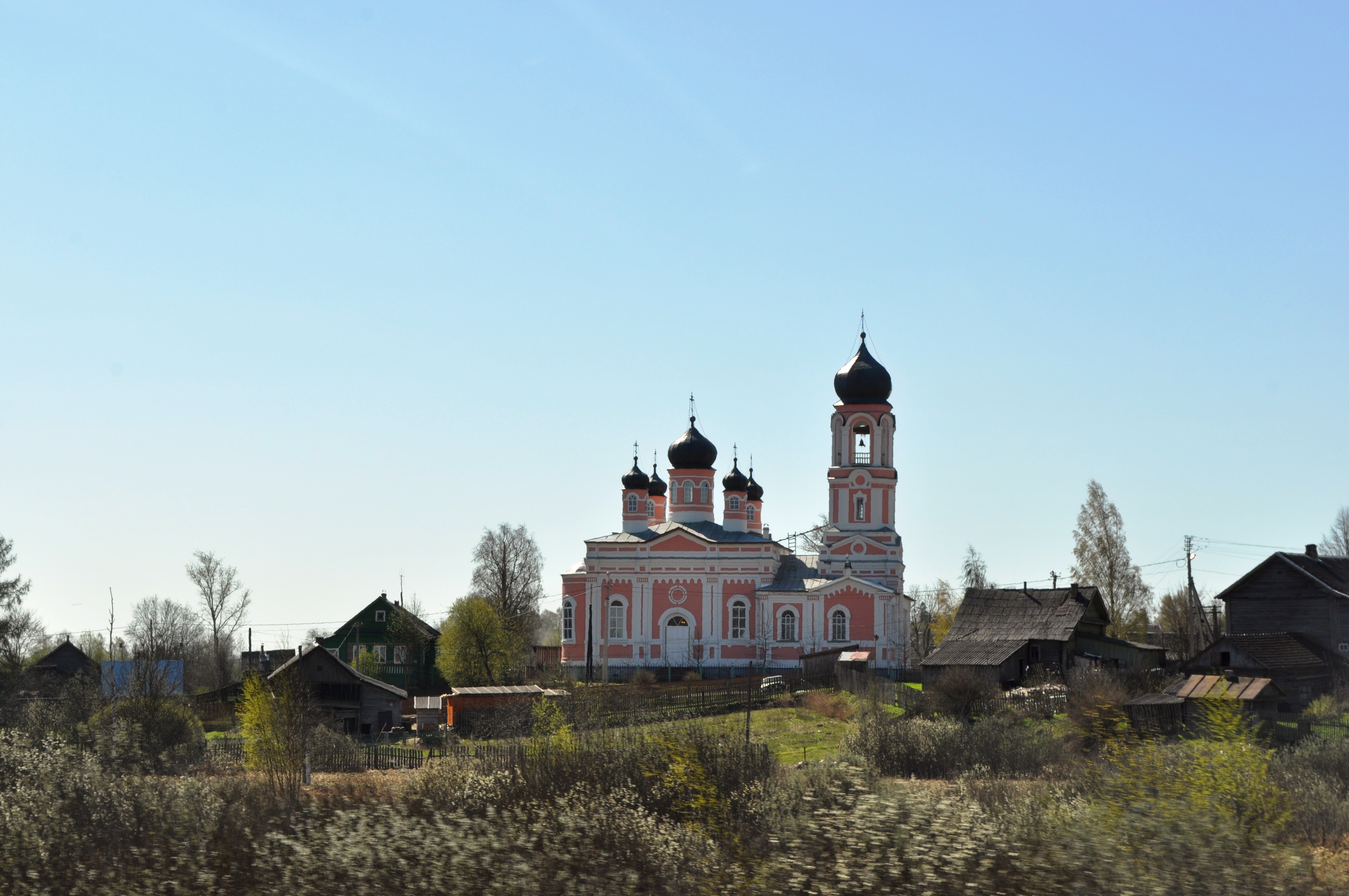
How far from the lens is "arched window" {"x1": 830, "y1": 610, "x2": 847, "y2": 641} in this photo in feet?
164

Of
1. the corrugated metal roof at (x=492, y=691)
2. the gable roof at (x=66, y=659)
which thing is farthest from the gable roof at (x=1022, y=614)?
the gable roof at (x=66, y=659)

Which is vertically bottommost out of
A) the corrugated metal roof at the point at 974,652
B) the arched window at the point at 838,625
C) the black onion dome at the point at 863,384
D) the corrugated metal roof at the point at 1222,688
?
the corrugated metal roof at the point at 1222,688

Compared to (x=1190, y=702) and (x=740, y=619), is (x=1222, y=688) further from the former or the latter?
(x=740, y=619)

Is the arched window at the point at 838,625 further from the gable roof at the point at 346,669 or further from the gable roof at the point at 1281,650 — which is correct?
the gable roof at the point at 346,669

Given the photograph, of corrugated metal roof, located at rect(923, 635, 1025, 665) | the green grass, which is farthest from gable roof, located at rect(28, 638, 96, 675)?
corrugated metal roof, located at rect(923, 635, 1025, 665)

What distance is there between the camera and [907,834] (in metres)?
8.51

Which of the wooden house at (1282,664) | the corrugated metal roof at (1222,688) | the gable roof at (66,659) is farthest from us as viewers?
→ the gable roof at (66,659)

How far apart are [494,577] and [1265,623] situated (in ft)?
128

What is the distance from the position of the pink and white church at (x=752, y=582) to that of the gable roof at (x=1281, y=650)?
1621 centimetres

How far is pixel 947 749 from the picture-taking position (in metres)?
22.7

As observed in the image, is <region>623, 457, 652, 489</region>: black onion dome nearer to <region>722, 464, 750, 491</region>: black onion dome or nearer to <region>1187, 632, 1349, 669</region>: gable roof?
<region>722, 464, 750, 491</region>: black onion dome

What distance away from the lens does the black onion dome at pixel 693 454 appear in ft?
184

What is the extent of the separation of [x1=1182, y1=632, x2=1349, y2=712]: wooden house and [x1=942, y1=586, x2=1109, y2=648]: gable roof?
4.84 m

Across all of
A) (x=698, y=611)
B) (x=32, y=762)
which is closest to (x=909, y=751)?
(x=32, y=762)
